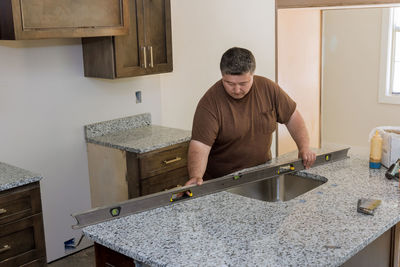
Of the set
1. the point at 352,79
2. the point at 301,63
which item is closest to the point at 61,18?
the point at 301,63

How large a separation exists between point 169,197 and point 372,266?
0.97m

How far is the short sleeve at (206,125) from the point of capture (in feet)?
9.12

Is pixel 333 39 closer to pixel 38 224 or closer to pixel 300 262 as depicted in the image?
pixel 38 224

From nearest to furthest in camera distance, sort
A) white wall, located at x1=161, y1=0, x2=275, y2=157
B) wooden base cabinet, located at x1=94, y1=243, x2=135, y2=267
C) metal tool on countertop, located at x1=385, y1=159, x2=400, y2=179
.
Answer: wooden base cabinet, located at x1=94, y1=243, x2=135, y2=267
metal tool on countertop, located at x1=385, y1=159, x2=400, y2=179
white wall, located at x1=161, y1=0, x2=275, y2=157

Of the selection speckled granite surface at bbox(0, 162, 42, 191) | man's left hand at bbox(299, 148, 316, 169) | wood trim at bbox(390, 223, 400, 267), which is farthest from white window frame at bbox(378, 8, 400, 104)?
speckled granite surface at bbox(0, 162, 42, 191)

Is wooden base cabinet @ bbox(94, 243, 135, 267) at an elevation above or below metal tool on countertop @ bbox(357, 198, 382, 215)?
below

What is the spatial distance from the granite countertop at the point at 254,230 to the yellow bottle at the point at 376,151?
0.90ft

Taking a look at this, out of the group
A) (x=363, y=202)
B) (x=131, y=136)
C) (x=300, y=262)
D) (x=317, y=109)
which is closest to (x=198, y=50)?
(x=131, y=136)

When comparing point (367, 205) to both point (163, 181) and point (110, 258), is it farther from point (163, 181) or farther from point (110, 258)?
point (163, 181)

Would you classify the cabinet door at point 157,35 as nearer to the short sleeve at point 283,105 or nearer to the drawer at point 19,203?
the short sleeve at point 283,105

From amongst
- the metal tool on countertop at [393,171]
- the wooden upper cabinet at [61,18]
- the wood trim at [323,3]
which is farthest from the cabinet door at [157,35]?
the metal tool on countertop at [393,171]

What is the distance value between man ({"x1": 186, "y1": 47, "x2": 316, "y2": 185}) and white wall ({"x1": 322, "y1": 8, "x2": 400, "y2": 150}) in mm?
3178

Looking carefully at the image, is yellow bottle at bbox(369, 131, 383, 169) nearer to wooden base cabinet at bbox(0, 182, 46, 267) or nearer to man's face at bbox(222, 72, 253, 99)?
man's face at bbox(222, 72, 253, 99)

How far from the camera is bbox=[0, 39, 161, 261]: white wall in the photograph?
334 centimetres
